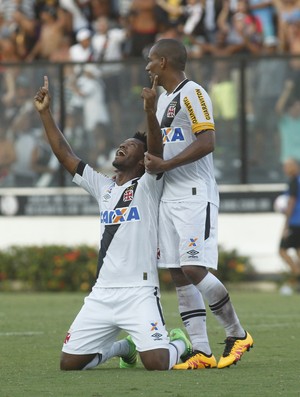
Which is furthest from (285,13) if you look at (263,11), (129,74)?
(129,74)

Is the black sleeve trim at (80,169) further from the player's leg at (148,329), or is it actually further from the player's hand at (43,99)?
the player's leg at (148,329)

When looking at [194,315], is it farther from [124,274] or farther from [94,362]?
[94,362]

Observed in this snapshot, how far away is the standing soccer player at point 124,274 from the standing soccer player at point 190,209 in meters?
0.14

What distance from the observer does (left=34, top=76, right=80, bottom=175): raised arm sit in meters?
8.99

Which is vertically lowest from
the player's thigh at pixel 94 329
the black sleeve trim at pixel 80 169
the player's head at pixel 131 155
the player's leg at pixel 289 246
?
the player's leg at pixel 289 246

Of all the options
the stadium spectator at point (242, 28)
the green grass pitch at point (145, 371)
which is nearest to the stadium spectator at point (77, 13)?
the stadium spectator at point (242, 28)

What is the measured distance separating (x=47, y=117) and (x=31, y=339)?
3182 mm

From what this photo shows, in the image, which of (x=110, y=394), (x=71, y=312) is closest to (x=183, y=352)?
(x=110, y=394)

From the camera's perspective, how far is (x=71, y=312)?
49.2ft

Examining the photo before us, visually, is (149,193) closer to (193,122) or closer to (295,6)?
(193,122)

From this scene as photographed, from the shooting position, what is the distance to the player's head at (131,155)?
8.89 meters

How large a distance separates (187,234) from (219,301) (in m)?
0.57

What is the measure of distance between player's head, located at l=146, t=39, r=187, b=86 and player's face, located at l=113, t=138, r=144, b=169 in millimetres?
536

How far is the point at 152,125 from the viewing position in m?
8.34
